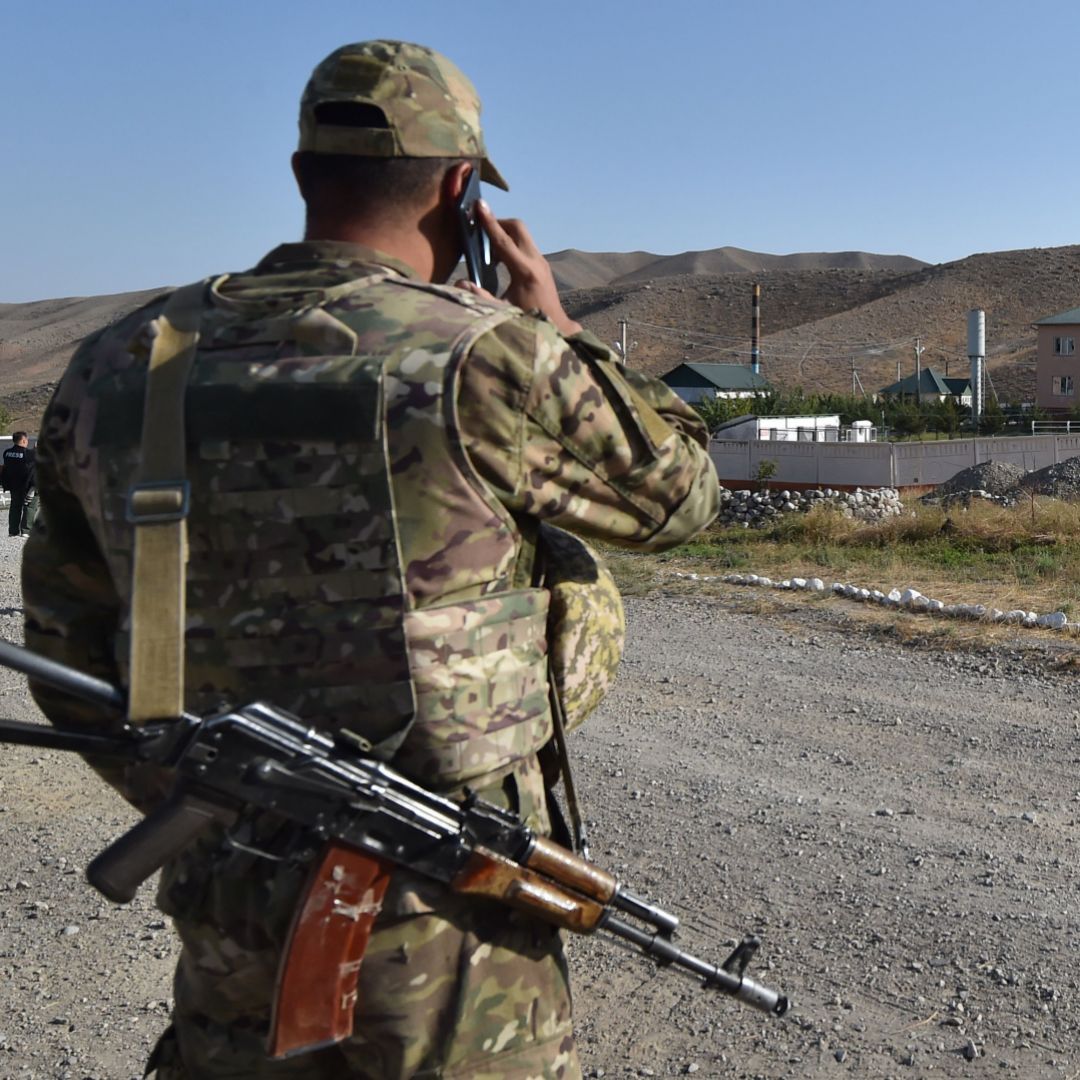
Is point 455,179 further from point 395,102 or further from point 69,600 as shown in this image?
point 69,600

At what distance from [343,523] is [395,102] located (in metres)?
0.57

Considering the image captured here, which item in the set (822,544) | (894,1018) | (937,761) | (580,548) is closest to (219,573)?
(580,548)

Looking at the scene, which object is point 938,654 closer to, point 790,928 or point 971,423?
point 790,928

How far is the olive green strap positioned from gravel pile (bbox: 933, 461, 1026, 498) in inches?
612

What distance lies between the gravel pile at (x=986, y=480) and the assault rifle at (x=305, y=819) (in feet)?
50.6

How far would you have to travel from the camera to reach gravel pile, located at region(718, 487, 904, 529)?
16.0 m

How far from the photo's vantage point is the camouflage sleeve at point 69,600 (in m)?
1.96

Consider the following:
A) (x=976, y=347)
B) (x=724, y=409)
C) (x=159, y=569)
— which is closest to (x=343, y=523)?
(x=159, y=569)

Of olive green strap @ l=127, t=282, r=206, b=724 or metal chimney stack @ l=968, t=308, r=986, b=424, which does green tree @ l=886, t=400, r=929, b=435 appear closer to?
metal chimney stack @ l=968, t=308, r=986, b=424

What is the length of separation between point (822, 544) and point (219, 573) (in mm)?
11815

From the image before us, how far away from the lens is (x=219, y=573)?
1740 mm

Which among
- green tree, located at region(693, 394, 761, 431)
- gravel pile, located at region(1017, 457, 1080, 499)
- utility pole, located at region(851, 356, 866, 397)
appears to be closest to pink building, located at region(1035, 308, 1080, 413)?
utility pole, located at region(851, 356, 866, 397)

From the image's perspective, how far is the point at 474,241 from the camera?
1950 millimetres

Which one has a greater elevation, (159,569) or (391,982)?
(159,569)
